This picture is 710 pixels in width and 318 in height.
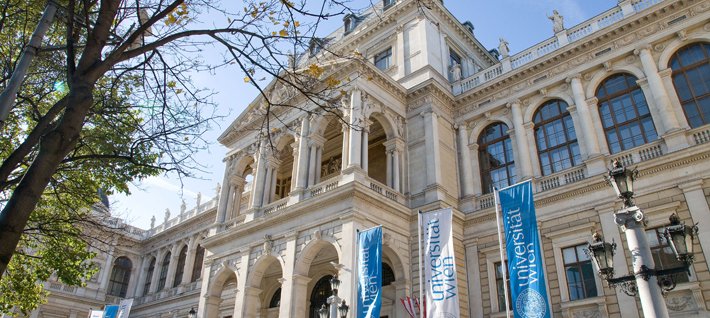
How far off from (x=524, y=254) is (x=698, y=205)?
20.8 feet

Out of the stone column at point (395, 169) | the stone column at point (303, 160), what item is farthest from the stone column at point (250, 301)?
the stone column at point (395, 169)

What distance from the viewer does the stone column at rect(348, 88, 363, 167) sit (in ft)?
59.2

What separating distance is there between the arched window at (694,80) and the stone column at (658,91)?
2.04ft

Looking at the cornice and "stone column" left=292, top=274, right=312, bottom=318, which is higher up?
the cornice

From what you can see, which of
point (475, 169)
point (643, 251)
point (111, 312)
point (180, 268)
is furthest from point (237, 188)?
point (643, 251)

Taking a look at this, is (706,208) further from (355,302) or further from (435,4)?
(435,4)

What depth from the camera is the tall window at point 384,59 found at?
86.2 ft

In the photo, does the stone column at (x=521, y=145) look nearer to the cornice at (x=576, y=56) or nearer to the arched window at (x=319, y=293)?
the cornice at (x=576, y=56)

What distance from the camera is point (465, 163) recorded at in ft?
69.5

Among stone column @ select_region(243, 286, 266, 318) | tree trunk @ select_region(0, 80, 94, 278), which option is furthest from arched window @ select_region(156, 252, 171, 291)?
tree trunk @ select_region(0, 80, 94, 278)

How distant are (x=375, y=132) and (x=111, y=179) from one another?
12972 mm

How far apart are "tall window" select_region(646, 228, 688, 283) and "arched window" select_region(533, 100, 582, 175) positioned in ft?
13.4

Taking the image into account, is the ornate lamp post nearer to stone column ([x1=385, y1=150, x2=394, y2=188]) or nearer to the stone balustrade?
stone column ([x1=385, y1=150, x2=394, y2=188])

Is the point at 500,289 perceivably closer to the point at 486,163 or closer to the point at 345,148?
the point at 486,163
